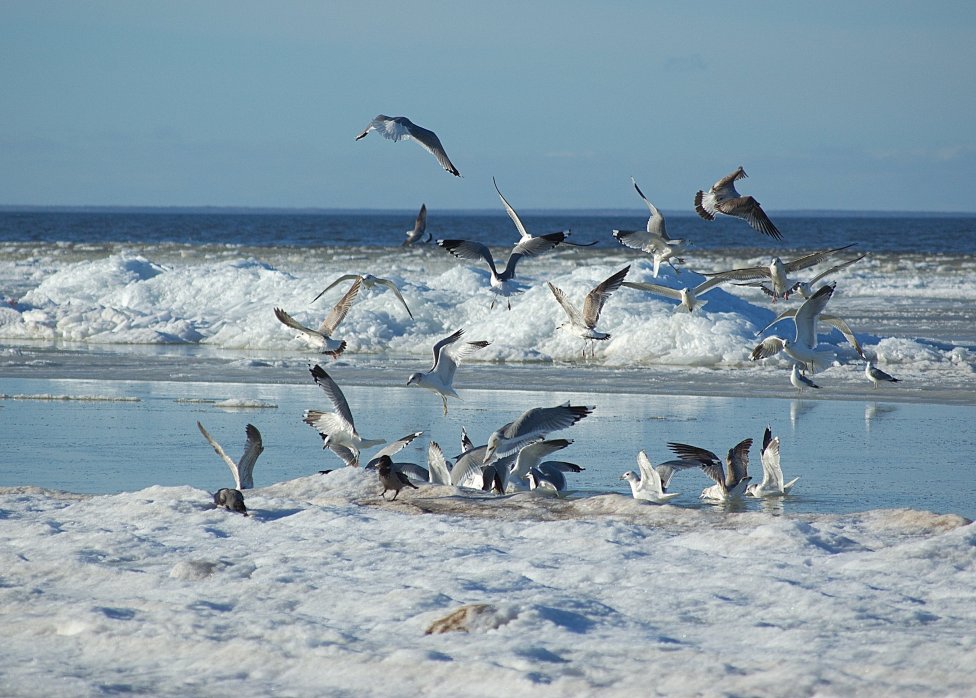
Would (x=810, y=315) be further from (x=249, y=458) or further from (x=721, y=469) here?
(x=249, y=458)

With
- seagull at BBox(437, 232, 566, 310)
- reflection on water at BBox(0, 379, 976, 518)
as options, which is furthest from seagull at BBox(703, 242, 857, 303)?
seagull at BBox(437, 232, 566, 310)

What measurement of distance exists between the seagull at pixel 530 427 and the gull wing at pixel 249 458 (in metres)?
1.65

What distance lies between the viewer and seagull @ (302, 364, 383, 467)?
966 cm

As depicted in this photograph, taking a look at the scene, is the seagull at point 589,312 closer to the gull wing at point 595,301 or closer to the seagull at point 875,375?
the gull wing at point 595,301

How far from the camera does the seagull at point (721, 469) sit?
952 centimetres

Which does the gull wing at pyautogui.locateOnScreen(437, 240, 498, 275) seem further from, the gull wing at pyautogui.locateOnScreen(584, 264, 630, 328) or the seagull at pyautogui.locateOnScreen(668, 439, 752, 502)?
the seagull at pyautogui.locateOnScreen(668, 439, 752, 502)

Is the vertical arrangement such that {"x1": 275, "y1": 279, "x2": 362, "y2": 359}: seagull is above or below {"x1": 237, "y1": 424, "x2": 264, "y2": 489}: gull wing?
above

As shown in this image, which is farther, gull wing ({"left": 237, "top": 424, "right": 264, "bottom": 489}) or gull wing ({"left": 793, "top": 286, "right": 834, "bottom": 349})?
gull wing ({"left": 793, "top": 286, "right": 834, "bottom": 349})

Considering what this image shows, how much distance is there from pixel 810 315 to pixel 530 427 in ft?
15.0

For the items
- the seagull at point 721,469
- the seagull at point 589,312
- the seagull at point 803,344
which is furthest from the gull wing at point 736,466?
the seagull at point 589,312

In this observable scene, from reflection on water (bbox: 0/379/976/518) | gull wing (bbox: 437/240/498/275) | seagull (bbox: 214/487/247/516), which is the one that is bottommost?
reflection on water (bbox: 0/379/976/518)

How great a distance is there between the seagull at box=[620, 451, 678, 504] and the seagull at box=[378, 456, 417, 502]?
5.52 feet

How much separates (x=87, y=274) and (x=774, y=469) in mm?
24508

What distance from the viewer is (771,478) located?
32.1 feet
